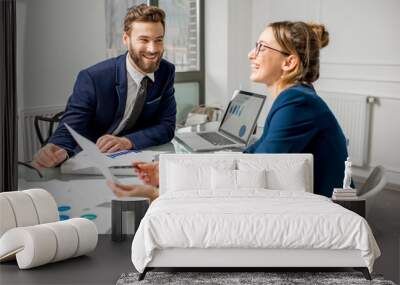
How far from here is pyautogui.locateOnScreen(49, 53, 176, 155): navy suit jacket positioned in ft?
20.9

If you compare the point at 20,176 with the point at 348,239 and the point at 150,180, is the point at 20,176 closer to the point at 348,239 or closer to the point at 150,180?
the point at 150,180

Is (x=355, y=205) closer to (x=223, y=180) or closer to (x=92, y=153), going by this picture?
(x=223, y=180)

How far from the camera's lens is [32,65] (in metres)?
6.36

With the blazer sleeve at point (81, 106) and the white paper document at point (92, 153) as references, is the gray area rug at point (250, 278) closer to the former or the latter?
the white paper document at point (92, 153)

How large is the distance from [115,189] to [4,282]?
154 centimetres

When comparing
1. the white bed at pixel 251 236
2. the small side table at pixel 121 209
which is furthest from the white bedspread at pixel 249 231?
the small side table at pixel 121 209

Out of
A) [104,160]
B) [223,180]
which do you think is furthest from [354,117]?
[104,160]

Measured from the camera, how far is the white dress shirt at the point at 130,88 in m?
6.36

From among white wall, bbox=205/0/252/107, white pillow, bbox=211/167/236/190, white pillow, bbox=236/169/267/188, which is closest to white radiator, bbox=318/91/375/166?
white wall, bbox=205/0/252/107

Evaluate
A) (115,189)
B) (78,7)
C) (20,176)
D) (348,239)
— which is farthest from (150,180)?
(348,239)

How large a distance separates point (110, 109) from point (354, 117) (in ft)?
6.65

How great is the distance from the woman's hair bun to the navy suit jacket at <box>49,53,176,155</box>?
4.02 feet

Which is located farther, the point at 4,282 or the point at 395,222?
Answer: the point at 395,222

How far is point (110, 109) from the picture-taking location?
6352 mm
